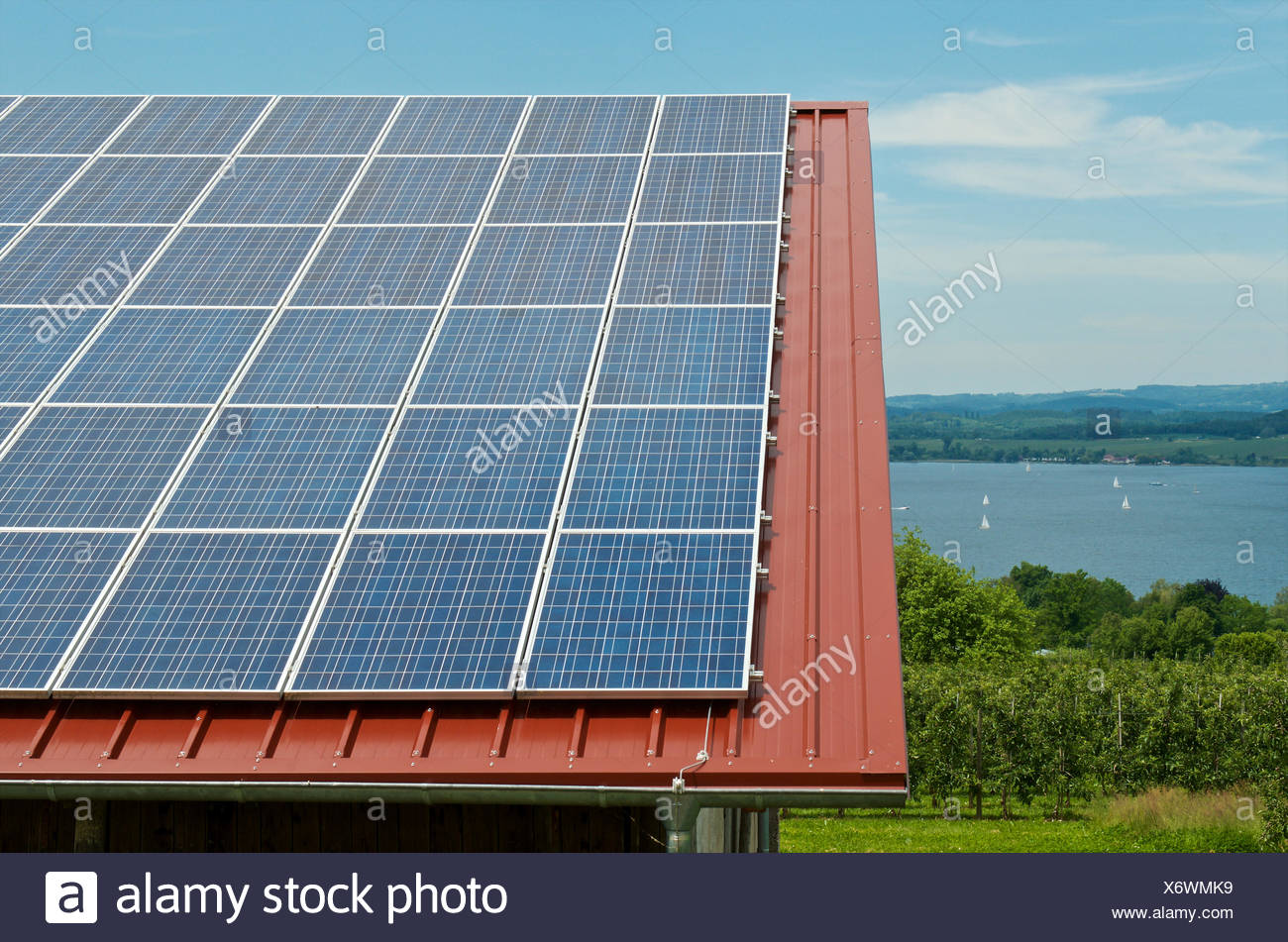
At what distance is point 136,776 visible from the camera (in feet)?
32.1

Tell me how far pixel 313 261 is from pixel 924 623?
166 ft

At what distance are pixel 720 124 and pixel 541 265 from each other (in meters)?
5.47

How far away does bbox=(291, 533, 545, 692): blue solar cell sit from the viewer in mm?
10078

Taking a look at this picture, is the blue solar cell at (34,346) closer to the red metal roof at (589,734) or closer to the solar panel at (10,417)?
the solar panel at (10,417)

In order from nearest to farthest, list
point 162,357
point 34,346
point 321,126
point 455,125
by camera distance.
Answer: point 162,357 → point 34,346 → point 455,125 → point 321,126

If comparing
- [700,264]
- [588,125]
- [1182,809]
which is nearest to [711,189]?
[700,264]

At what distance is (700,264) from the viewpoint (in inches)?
596

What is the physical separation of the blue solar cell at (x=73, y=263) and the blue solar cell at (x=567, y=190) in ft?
16.3

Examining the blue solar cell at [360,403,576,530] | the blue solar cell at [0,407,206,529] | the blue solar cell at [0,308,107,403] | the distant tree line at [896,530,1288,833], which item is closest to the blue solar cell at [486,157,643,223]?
the blue solar cell at [360,403,576,530]

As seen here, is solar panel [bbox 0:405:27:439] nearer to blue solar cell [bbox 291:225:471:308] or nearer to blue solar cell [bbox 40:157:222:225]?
blue solar cell [bbox 291:225:471:308]

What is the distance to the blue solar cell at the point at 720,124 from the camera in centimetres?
1817

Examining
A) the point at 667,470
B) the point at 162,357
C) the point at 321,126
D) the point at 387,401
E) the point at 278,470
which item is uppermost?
the point at 321,126

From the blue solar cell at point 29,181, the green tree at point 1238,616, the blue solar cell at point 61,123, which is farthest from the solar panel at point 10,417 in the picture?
the green tree at point 1238,616
